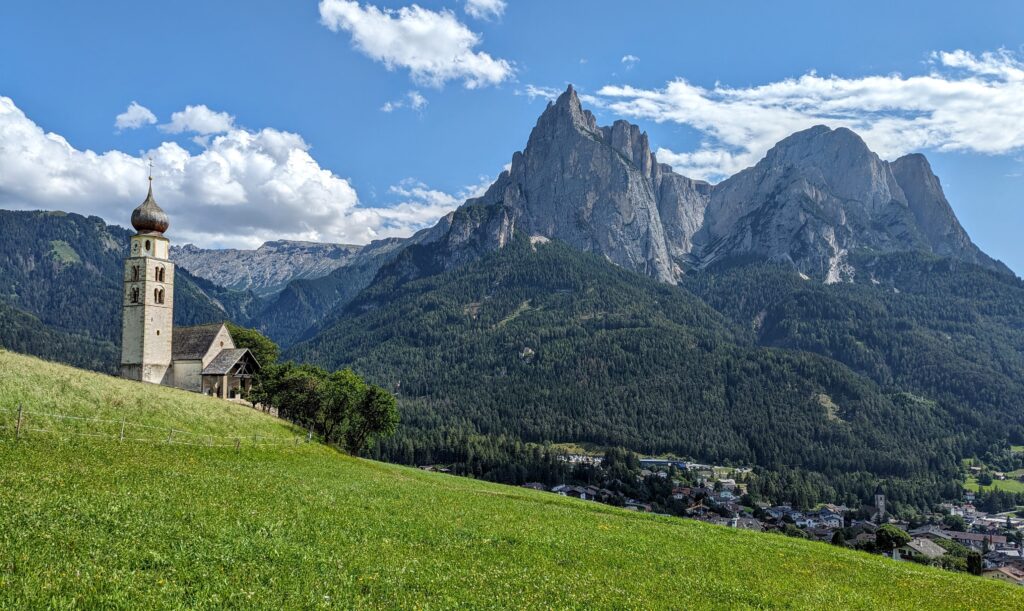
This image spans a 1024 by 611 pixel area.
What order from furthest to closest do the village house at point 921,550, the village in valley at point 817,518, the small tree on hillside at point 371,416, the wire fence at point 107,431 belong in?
the village in valley at point 817,518
the village house at point 921,550
the small tree on hillside at point 371,416
the wire fence at point 107,431

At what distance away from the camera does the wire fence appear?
3731 cm

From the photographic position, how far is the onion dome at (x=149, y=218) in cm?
7606

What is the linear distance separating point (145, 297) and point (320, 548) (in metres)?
64.0

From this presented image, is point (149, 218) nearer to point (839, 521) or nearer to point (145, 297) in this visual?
point (145, 297)

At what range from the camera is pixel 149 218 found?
76688mm

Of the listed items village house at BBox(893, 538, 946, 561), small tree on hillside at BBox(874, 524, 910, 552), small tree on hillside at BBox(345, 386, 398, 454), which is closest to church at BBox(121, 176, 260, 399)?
small tree on hillside at BBox(345, 386, 398, 454)

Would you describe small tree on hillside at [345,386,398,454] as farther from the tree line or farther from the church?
the church

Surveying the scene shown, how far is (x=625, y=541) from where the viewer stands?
111 ft

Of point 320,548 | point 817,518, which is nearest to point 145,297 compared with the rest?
point 320,548

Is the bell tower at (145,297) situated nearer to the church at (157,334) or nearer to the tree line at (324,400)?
the church at (157,334)

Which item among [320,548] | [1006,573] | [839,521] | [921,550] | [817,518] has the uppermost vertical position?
[320,548]

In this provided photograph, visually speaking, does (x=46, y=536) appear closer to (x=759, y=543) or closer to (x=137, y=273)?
(x=759, y=543)

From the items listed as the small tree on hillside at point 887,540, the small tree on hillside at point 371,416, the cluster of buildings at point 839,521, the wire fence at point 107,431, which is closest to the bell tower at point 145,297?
the small tree on hillside at point 371,416

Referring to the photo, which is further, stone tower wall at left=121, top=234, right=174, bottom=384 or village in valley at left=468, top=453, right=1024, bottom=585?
village in valley at left=468, top=453, right=1024, bottom=585
